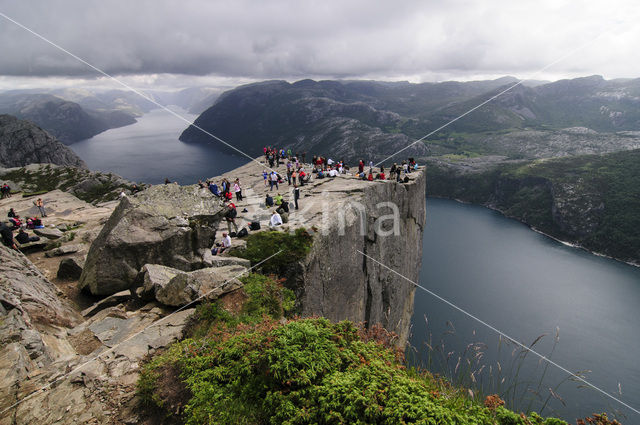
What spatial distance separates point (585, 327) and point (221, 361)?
98072mm

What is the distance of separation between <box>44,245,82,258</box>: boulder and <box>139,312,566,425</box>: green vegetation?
48.2 ft

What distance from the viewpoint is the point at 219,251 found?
1641cm

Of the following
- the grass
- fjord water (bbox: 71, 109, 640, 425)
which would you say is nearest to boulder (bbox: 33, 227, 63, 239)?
the grass

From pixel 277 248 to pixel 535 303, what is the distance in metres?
91.2

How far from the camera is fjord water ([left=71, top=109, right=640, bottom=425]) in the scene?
198 ft

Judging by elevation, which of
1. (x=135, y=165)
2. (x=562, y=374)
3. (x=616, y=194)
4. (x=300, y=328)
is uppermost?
(x=300, y=328)

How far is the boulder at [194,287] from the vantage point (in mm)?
11211

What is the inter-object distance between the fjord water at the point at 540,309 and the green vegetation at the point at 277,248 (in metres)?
30.3

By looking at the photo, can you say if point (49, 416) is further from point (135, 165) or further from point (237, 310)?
point (135, 165)

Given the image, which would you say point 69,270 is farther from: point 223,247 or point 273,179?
point 273,179

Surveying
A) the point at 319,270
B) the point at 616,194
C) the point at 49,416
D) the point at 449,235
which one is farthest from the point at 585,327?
the point at 616,194

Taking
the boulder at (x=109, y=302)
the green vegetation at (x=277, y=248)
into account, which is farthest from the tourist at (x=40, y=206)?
the green vegetation at (x=277, y=248)

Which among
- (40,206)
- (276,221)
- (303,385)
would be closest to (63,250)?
(276,221)

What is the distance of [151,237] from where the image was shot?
13.7 metres
